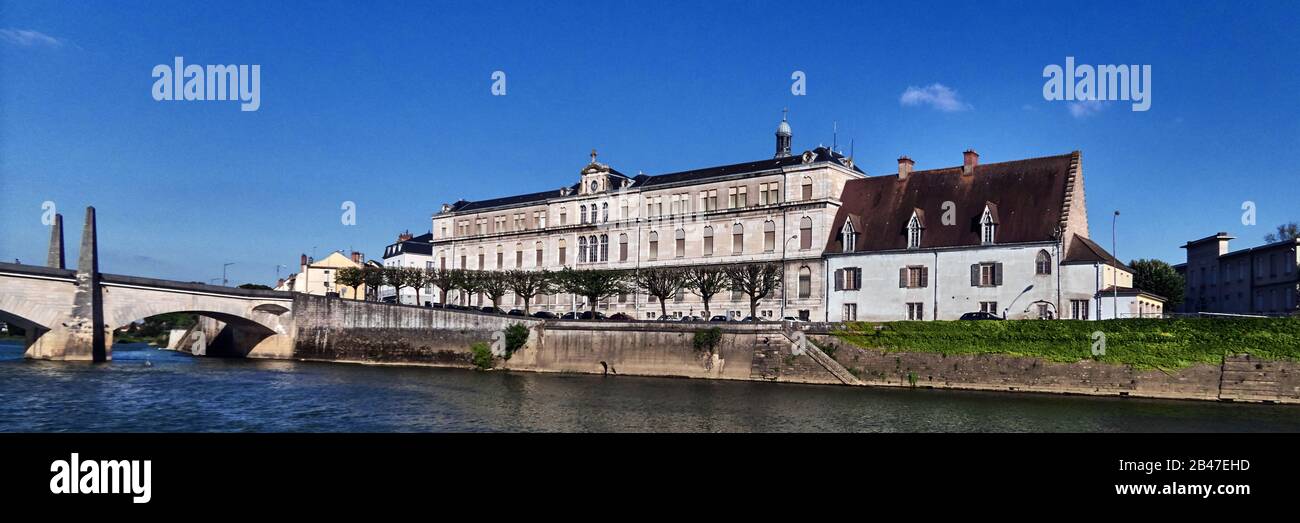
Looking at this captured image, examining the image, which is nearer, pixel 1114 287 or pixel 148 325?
pixel 1114 287

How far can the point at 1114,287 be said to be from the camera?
47.8 metres

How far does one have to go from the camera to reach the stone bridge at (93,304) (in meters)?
54.0

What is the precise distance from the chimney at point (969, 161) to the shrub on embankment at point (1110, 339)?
52.9 feet

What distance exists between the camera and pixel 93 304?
57094mm

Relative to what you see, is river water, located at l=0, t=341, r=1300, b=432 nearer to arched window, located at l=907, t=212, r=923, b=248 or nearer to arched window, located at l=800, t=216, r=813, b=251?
arched window, located at l=907, t=212, r=923, b=248

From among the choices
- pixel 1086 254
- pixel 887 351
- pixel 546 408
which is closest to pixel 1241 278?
pixel 1086 254

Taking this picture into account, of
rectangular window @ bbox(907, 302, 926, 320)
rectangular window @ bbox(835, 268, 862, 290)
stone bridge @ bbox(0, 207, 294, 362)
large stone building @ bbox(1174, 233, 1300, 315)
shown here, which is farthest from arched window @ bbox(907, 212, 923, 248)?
stone bridge @ bbox(0, 207, 294, 362)

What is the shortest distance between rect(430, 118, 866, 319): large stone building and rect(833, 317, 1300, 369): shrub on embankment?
47.9 ft

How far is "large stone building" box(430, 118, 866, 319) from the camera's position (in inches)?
2403
